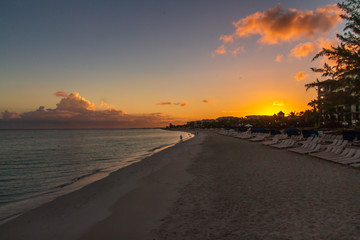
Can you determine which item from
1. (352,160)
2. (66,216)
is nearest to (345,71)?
(352,160)

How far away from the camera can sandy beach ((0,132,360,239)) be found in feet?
14.7

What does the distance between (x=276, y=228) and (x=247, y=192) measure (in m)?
2.57

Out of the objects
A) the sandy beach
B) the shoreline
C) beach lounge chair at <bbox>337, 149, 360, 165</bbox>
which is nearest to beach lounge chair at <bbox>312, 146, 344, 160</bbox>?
beach lounge chair at <bbox>337, 149, 360, 165</bbox>

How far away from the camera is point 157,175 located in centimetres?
1063

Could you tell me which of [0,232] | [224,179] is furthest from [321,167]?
[0,232]

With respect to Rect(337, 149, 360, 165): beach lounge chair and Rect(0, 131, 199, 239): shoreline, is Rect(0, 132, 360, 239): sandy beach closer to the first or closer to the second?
Rect(0, 131, 199, 239): shoreline

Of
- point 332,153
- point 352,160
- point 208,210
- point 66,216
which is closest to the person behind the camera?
point 208,210

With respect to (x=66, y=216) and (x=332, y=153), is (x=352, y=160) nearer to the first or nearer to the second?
(x=332, y=153)

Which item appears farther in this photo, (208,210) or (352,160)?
(352,160)

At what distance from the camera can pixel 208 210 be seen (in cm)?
559

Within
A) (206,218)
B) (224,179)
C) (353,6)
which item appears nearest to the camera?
(206,218)

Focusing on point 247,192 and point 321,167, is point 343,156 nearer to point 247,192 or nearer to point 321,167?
point 321,167

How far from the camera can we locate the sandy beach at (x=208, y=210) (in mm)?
4477

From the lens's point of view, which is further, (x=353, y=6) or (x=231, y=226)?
(x=353, y=6)
